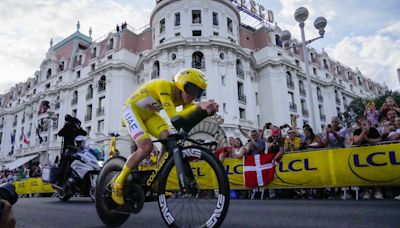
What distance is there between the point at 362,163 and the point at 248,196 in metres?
3.38

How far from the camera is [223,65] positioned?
3038 centimetres

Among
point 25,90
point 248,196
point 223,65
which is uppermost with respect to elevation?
point 25,90

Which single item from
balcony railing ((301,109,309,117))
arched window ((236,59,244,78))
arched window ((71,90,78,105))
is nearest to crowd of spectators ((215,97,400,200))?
arched window ((236,59,244,78))

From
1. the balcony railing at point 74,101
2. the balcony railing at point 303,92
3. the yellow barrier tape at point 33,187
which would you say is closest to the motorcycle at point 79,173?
the yellow barrier tape at point 33,187

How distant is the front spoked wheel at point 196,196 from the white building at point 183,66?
24809 millimetres

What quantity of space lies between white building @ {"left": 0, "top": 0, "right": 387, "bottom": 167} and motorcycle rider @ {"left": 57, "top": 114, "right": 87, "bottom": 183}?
20.5 m

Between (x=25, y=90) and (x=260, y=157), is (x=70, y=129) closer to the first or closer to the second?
(x=260, y=157)

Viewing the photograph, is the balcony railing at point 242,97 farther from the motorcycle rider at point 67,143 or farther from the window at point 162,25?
the motorcycle rider at point 67,143

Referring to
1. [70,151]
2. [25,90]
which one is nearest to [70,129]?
[70,151]

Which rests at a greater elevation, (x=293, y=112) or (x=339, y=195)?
(x=293, y=112)

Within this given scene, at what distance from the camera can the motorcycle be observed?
7355 mm

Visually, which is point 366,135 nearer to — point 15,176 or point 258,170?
point 258,170

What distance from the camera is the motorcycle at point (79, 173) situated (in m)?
7.36

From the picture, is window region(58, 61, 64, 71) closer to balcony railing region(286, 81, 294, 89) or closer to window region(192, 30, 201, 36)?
window region(192, 30, 201, 36)
